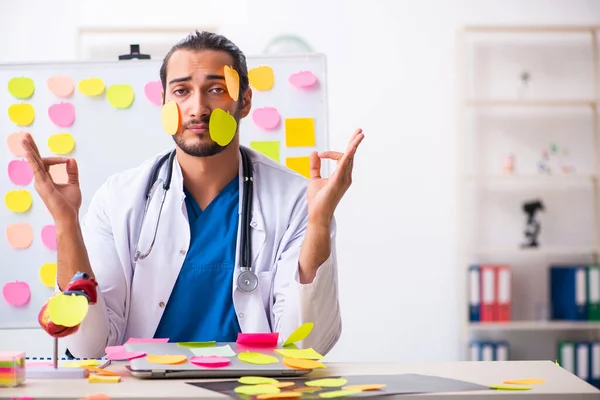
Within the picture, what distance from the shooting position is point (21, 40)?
4219 mm

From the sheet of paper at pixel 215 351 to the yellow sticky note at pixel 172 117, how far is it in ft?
2.15

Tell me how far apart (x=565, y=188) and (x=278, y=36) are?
1776mm

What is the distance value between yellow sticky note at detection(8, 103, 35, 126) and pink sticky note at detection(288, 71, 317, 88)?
903 millimetres

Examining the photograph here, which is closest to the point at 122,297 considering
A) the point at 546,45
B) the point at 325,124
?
the point at 325,124

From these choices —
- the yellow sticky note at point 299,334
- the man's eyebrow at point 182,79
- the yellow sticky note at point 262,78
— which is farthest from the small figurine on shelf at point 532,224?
the yellow sticky note at point 299,334

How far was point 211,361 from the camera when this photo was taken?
1.36 metres

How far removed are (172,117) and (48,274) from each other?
1.01 m

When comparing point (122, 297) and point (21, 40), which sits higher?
point (21, 40)

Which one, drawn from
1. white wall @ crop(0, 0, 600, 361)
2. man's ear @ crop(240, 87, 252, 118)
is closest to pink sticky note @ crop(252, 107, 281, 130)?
man's ear @ crop(240, 87, 252, 118)

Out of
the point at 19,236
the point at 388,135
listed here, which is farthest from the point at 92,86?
the point at 388,135

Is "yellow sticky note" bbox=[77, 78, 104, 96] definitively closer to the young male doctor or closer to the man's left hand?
the young male doctor

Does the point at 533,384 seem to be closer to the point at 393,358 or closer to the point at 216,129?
the point at 216,129

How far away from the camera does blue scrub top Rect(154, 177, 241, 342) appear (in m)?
1.91

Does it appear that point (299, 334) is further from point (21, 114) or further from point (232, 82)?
point (21, 114)
